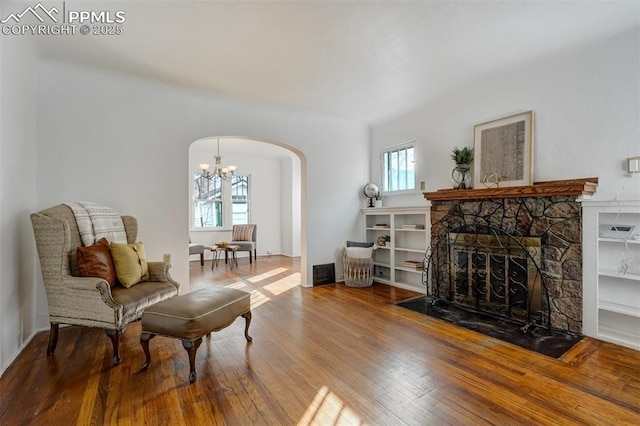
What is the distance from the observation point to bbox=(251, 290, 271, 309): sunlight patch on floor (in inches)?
146

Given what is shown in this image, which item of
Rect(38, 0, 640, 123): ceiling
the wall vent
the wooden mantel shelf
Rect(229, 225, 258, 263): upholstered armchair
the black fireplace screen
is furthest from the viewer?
Rect(229, 225, 258, 263): upholstered armchair

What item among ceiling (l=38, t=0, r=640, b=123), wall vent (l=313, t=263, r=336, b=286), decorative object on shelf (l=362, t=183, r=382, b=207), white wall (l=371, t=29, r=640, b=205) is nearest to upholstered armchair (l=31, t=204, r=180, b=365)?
ceiling (l=38, t=0, r=640, b=123)

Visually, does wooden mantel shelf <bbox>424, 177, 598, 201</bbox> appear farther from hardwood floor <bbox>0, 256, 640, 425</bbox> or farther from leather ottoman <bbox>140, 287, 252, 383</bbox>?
leather ottoman <bbox>140, 287, 252, 383</bbox>

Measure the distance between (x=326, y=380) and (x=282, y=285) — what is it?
2.78 metres

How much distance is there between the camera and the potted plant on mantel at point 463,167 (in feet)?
A: 12.0

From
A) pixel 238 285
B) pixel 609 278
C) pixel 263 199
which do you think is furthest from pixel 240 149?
pixel 609 278

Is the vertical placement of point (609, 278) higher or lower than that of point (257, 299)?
higher

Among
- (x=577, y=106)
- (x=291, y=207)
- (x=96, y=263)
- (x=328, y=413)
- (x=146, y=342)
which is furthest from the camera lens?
(x=291, y=207)

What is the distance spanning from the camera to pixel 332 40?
2.66 metres

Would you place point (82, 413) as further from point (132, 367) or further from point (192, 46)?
point (192, 46)

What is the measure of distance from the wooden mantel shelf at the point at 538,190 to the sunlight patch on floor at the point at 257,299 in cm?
262

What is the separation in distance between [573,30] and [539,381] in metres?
2.81

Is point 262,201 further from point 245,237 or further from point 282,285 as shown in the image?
point 282,285

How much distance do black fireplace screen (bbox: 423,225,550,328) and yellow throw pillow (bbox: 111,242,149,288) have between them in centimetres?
320
